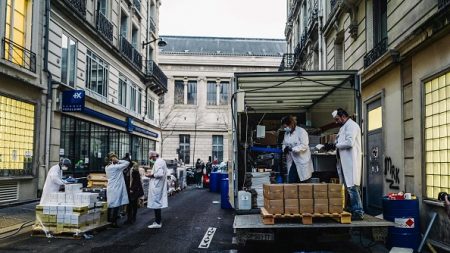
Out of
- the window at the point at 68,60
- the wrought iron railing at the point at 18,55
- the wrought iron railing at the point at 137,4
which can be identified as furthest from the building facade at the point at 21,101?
the wrought iron railing at the point at 137,4

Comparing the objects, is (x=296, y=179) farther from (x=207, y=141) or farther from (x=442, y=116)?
(x=207, y=141)

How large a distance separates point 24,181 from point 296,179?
9562mm

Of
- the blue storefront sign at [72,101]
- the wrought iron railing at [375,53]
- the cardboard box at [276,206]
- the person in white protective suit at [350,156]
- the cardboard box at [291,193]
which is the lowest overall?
the cardboard box at [276,206]

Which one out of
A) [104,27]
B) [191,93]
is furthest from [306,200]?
[191,93]

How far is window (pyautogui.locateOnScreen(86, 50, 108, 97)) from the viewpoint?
20.9 metres

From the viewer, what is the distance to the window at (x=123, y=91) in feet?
85.6

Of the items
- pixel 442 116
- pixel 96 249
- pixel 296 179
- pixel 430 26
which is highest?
Answer: pixel 430 26

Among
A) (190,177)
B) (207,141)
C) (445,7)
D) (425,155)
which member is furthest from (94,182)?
(207,141)

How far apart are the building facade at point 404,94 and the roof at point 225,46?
1547 inches

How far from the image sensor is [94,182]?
48.5ft

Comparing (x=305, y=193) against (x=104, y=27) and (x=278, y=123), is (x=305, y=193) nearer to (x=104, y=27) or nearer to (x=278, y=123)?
(x=278, y=123)

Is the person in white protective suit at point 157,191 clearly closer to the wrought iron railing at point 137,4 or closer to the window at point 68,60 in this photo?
the window at point 68,60

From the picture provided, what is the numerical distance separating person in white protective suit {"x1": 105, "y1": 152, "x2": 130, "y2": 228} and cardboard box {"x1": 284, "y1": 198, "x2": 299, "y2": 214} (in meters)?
5.74

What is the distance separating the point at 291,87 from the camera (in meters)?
10.6
